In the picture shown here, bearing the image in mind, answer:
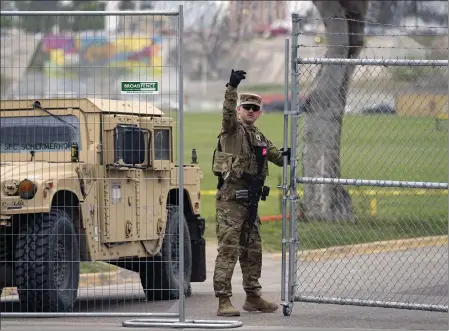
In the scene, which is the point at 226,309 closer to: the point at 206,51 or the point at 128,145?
the point at 128,145

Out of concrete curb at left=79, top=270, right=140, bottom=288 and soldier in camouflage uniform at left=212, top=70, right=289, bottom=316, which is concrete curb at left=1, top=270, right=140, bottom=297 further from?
soldier in camouflage uniform at left=212, top=70, right=289, bottom=316

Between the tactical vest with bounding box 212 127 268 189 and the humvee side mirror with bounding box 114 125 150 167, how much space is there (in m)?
1.18

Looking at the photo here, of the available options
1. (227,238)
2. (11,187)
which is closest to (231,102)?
(227,238)

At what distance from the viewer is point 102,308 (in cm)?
1180

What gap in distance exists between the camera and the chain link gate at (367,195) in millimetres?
10234

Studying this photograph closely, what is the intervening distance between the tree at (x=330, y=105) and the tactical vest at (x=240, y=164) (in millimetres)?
7617

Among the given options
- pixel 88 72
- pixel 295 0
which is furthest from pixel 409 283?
pixel 295 0

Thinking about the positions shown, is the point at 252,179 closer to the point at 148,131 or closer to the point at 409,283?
the point at 148,131

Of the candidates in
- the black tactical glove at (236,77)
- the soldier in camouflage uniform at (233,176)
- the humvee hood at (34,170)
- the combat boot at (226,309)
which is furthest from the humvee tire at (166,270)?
the black tactical glove at (236,77)

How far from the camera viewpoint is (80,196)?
37.4 ft

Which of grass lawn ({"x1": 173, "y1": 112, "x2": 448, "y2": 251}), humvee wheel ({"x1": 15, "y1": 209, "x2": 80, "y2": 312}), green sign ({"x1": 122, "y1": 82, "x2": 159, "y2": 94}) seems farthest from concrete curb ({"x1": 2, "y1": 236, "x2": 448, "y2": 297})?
green sign ({"x1": 122, "y1": 82, "x2": 159, "y2": 94})

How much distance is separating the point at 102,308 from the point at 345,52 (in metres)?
8.58

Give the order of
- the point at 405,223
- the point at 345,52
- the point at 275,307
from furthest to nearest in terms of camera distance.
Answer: the point at 345,52, the point at 405,223, the point at 275,307

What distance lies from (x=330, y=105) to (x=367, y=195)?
190cm
